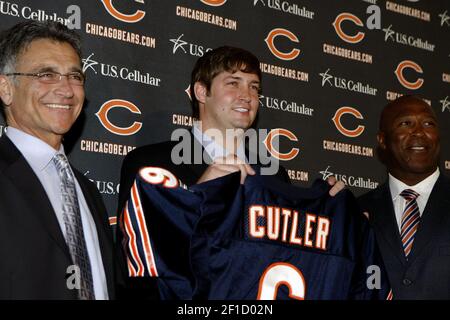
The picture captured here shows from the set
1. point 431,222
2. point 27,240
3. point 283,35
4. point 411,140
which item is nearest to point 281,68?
point 283,35

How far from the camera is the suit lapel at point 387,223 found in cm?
287

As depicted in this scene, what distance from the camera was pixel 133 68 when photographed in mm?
3270

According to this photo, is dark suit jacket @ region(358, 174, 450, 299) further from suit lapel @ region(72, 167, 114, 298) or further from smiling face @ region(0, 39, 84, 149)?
smiling face @ region(0, 39, 84, 149)

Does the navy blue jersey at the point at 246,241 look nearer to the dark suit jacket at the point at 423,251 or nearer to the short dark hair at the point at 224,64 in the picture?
the dark suit jacket at the point at 423,251

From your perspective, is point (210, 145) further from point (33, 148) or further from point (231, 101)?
point (33, 148)

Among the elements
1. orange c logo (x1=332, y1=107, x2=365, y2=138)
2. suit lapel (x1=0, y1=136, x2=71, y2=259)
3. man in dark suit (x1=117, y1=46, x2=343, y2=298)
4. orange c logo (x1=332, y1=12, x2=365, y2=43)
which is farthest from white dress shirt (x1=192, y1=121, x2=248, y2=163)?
orange c logo (x1=332, y1=12, x2=365, y2=43)

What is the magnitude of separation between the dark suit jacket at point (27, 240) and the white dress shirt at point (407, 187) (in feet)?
5.50

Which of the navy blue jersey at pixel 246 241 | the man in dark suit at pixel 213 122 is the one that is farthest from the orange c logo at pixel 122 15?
the navy blue jersey at pixel 246 241

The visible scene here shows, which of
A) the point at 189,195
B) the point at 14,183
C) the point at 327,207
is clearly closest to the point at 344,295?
the point at 327,207

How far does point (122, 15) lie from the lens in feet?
10.7

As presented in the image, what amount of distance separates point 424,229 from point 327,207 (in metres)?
0.83

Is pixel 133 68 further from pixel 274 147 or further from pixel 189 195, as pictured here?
pixel 189 195

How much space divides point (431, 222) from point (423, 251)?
143mm

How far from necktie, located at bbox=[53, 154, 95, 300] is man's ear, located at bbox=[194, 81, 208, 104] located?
2.89ft
